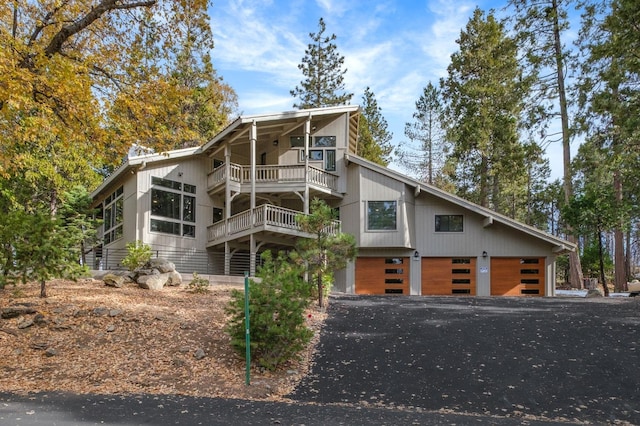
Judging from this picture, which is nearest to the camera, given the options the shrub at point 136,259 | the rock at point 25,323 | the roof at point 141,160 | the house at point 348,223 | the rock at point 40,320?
the rock at point 25,323

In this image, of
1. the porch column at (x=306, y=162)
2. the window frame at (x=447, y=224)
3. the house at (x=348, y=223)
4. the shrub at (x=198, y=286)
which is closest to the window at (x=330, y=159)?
the house at (x=348, y=223)

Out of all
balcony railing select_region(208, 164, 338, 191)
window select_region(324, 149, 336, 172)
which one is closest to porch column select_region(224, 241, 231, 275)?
balcony railing select_region(208, 164, 338, 191)

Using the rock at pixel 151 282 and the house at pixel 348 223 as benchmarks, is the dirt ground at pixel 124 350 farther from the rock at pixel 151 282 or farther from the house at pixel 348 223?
the house at pixel 348 223

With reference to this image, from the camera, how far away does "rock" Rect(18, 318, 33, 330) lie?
28.0 feet

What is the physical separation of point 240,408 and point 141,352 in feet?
9.57

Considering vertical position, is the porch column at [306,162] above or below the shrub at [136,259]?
above

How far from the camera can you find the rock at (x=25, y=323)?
8539 mm

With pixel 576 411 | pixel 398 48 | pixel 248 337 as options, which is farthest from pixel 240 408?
pixel 398 48

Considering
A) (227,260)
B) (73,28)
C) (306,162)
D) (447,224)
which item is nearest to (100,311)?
(73,28)

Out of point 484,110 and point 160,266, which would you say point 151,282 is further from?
point 484,110

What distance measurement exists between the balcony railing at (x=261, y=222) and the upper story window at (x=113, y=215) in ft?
15.2

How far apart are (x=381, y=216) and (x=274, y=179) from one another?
4.78 meters

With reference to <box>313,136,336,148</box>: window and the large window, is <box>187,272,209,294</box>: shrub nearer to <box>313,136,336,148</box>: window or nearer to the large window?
the large window

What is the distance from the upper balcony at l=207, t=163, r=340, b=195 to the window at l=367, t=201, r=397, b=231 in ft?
5.86
